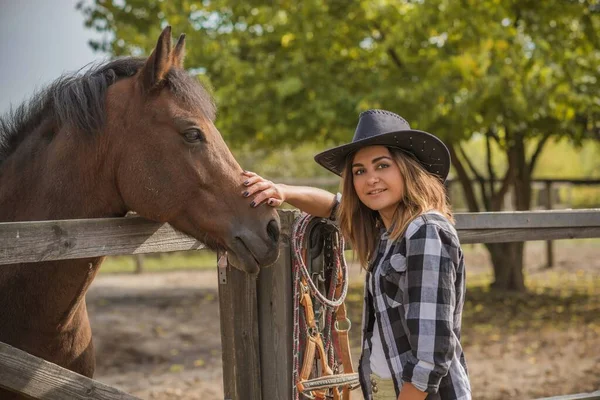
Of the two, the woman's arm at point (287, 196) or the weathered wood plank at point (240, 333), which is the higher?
the woman's arm at point (287, 196)

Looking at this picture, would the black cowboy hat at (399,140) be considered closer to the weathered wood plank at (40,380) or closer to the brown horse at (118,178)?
the brown horse at (118,178)

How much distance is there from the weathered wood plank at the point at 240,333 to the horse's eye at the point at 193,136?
1.71 ft

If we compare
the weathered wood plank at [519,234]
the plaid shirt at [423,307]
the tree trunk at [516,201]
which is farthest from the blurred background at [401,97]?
the plaid shirt at [423,307]

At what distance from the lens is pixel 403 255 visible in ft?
6.66

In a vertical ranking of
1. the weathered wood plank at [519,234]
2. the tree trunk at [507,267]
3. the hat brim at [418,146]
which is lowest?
the tree trunk at [507,267]

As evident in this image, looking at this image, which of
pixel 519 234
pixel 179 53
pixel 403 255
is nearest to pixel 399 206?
pixel 403 255

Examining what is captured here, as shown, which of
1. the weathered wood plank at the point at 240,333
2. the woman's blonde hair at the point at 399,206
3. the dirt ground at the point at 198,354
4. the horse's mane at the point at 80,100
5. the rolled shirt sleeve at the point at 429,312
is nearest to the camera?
the rolled shirt sleeve at the point at 429,312

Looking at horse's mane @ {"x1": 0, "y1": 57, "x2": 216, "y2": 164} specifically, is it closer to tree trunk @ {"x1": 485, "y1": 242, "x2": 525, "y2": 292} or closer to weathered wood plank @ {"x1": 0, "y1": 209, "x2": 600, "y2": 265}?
weathered wood plank @ {"x1": 0, "y1": 209, "x2": 600, "y2": 265}

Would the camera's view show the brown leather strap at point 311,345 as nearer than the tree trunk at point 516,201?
Yes

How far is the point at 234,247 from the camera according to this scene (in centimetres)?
241

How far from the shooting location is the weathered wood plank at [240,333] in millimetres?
2674

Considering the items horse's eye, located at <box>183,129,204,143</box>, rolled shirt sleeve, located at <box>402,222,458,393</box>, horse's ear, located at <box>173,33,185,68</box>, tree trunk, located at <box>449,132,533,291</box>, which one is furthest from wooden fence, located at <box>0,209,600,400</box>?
tree trunk, located at <box>449,132,533,291</box>

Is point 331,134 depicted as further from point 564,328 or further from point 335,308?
point 335,308

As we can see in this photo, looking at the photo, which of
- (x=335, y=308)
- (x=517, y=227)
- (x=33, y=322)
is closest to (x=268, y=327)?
(x=335, y=308)
